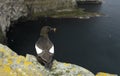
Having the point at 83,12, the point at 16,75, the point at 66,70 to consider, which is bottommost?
the point at 83,12

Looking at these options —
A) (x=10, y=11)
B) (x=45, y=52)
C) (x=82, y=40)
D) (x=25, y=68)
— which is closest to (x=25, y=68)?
(x=25, y=68)

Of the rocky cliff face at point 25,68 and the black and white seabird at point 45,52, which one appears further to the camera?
the black and white seabird at point 45,52

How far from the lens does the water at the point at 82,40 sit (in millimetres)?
107900

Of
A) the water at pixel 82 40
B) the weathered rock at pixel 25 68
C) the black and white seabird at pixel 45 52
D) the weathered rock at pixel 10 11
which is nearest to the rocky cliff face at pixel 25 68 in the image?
the weathered rock at pixel 25 68

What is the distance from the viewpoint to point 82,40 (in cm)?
13488

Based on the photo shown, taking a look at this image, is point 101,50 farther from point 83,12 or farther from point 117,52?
point 83,12

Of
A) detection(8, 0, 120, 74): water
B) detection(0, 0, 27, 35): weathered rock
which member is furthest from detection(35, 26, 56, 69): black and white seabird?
detection(0, 0, 27, 35): weathered rock

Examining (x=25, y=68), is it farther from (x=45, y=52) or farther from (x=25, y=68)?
(x=45, y=52)

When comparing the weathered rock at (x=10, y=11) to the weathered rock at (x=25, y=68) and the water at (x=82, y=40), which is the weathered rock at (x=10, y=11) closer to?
the water at (x=82, y=40)

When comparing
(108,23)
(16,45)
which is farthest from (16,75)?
(108,23)

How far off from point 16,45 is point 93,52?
119ft

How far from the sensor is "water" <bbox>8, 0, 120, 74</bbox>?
108 m

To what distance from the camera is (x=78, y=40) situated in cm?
13500

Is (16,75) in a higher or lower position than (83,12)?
higher
